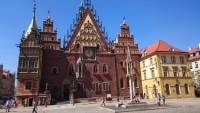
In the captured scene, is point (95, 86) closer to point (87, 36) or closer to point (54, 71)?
point (54, 71)

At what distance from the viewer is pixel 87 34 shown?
39.9 metres

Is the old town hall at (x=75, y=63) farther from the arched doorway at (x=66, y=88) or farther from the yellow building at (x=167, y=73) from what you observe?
the yellow building at (x=167, y=73)

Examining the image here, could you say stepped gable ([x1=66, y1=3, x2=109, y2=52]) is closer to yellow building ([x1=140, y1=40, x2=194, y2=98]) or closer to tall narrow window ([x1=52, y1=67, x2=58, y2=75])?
tall narrow window ([x1=52, y1=67, x2=58, y2=75])

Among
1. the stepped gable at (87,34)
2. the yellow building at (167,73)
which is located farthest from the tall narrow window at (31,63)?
the yellow building at (167,73)

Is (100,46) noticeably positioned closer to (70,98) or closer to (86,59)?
(86,59)

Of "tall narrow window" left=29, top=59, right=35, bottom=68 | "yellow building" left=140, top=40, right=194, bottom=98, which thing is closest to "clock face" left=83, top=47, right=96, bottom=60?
"tall narrow window" left=29, top=59, right=35, bottom=68

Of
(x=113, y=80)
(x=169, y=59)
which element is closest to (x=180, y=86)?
(x=169, y=59)

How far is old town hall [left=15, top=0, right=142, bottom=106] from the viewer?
31.8 m

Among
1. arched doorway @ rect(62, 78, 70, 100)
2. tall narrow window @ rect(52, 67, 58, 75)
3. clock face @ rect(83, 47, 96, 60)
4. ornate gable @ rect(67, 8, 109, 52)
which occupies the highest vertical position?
ornate gable @ rect(67, 8, 109, 52)

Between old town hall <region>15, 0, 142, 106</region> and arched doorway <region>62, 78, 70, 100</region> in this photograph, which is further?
arched doorway <region>62, 78, 70, 100</region>

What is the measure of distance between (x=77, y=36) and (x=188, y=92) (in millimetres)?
29957

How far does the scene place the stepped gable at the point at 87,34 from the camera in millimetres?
38844

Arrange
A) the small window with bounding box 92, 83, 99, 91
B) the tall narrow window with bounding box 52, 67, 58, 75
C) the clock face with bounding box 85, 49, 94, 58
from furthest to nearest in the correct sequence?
the clock face with bounding box 85, 49, 94, 58 < the small window with bounding box 92, 83, 99, 91 < the tall narrow window with bounding box 52, 67, 58, 75

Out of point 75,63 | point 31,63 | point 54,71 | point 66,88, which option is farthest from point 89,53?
point 31,63
